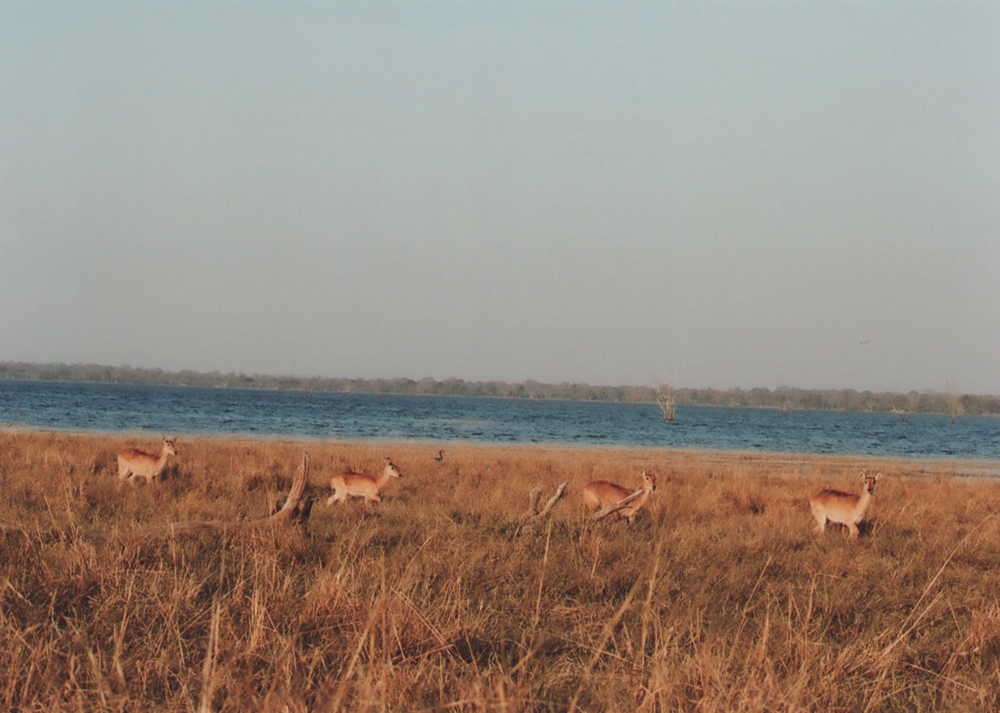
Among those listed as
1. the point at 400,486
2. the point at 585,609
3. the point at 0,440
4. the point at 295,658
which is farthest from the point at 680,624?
the point at 0,440

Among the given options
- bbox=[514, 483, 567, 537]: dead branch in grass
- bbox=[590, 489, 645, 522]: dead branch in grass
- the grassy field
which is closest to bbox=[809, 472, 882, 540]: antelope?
the grassy field

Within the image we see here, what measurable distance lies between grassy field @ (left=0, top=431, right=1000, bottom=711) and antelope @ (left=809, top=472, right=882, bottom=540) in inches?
13.8

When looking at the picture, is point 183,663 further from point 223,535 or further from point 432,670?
point 223,535

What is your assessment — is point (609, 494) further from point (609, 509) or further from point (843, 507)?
point (843, 507)

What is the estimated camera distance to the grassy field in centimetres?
466

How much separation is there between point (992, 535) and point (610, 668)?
29.5 ft

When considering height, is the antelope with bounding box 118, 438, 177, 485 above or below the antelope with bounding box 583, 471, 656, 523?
below

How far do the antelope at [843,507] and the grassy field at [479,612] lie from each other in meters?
0.35

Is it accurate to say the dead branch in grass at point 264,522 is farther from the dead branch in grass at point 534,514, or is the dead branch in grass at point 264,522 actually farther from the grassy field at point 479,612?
the dead branch in grass at point 534,514

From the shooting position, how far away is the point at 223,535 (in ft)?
27.4

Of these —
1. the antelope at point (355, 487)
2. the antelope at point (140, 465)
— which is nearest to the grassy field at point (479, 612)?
the antelope at point (355, 487)

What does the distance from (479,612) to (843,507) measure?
7455 mm

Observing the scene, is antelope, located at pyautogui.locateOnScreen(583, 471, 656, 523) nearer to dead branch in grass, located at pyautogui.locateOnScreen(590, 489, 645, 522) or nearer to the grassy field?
the grassy field

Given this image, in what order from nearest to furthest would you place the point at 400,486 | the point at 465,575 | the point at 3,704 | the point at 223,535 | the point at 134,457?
the point at 3,704, the point at 465,575, the point at 223,535, the point at 134,457, the point at 400,486
